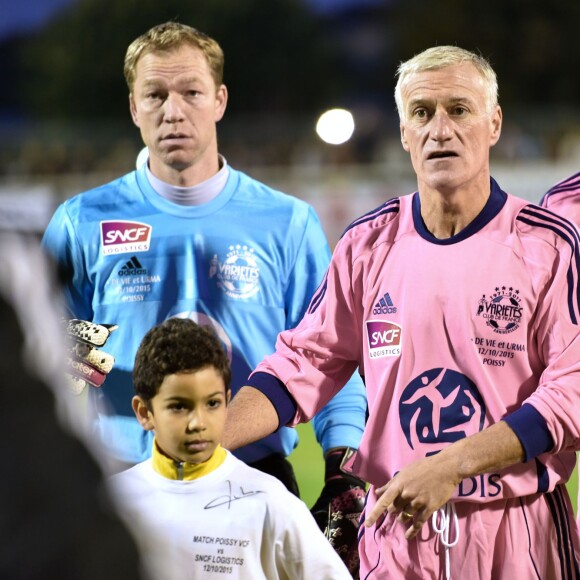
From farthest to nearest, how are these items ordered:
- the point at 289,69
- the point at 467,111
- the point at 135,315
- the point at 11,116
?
1. the point at 11,116
2. the point at 289,69
3. the point at 135,315
4. the point at 467,111

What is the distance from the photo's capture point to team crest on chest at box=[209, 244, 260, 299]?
4.20m

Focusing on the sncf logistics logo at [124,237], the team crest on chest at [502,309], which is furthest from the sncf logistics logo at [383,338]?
the sncf logistics logo at [124,237]

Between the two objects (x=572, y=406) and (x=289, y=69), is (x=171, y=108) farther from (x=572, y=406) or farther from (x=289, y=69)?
(x=289, y=69)

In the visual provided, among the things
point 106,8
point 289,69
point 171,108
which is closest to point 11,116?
point 106,8

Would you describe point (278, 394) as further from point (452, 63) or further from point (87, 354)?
point (452, 63)

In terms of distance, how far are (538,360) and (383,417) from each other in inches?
17.3

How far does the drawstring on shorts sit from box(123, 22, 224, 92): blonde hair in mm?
1986

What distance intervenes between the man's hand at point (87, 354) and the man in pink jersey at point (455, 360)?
809 millimetres

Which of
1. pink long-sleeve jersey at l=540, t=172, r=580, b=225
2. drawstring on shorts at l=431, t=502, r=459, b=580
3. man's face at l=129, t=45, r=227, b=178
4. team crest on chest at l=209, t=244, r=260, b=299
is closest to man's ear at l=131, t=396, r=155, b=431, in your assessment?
drawstring on shorts at l=431, t=502, r=459, b=580

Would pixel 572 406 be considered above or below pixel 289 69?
below

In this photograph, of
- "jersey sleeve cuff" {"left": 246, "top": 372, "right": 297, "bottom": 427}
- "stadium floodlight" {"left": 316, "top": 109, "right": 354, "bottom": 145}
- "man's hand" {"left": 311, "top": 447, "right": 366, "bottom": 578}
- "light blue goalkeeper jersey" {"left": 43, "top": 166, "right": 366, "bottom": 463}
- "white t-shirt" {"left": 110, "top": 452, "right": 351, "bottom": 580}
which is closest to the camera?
"white t-shirt" {"left": 110, "top": 452, "right": 351, "bottom": 580}

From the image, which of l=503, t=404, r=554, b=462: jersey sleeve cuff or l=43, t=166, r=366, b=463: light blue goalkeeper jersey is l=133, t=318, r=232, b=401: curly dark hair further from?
l=43, t=166, r=366, b=463: light blue goalkeeper jersey

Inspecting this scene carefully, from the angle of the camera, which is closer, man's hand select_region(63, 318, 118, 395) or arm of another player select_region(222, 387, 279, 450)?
arm of another player select_region(222, 387, 279, 450)

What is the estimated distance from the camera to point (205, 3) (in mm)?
38500
